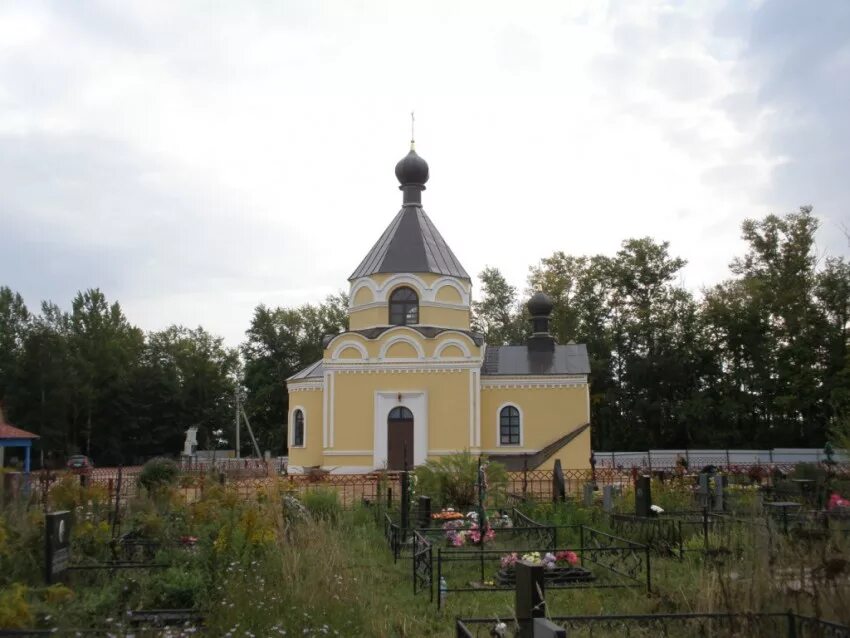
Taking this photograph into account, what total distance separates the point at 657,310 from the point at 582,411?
613 inches

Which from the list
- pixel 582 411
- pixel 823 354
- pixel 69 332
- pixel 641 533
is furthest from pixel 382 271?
pixel 69 332

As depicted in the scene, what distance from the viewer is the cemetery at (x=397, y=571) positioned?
5906 mm

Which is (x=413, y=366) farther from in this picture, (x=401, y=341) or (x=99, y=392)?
(x=99, y=392)

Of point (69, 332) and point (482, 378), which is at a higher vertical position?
point (69, 332)

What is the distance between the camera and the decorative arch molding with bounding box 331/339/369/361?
27.6 m

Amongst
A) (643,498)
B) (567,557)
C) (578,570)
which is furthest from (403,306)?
(578,570)

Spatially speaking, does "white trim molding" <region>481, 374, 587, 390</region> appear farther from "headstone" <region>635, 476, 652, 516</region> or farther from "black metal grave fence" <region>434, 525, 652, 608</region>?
"black metal grave fence" <region>434, 525, 652, 608</region>

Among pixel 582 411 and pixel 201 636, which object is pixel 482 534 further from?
pixel 582 411

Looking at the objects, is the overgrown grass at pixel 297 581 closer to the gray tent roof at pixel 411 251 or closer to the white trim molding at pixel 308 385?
the white trim molding at pixel 308 385

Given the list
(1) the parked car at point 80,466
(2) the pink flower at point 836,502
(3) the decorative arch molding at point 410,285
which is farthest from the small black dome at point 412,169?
(2) the pink flower at point 836,502

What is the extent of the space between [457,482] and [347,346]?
12.7m

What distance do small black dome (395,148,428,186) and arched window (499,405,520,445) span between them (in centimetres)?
950

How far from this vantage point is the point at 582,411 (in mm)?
28203

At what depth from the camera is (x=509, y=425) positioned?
93.7 feet
